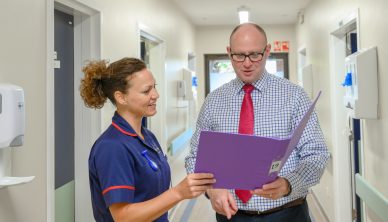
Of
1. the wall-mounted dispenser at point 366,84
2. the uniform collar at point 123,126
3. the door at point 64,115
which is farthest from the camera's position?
the wall-mounted dispenser at point 366,84

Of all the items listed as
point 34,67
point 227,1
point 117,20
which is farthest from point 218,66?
point 34,67

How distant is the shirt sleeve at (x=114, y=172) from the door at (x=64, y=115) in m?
1.02

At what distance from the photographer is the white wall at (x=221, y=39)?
22.8ft

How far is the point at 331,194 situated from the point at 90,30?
289 cm

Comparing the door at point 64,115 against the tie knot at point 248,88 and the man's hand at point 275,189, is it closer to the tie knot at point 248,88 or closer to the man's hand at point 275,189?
the tie knot at point 248,88

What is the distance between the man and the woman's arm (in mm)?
276

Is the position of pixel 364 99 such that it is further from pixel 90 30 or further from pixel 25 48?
pixel 25 48

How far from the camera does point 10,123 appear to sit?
137 centimetres

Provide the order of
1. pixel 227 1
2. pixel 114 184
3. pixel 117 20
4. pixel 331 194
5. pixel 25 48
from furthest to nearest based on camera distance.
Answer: pixel 227 1 → pixel 331 194 → pixel 117 20 → pixel 25 48 → pixel 114 184

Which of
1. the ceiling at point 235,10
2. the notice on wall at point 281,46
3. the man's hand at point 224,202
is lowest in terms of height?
the man's hand at point 224,202

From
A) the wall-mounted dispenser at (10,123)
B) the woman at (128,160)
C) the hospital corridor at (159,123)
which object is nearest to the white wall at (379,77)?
the hospital corridor at (159,123)

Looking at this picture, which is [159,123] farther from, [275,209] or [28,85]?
[275,209]

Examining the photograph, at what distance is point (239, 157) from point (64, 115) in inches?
57.1

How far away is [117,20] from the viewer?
103 inches
